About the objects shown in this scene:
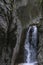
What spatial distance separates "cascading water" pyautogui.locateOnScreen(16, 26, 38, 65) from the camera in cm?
885

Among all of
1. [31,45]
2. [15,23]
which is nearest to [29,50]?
[31,45]

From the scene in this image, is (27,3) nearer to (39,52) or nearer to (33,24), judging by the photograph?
(33,24)

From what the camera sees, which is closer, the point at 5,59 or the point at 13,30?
the point at 5,59

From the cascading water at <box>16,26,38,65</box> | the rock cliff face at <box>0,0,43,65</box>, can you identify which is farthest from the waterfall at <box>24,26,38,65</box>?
the rock cliff face at <box>0,0,43,65</box>

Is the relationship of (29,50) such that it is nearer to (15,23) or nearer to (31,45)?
(31,45)

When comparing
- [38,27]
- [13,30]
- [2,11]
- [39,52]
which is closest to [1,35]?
[2,11]

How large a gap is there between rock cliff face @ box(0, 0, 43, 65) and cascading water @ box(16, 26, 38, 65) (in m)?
0.32

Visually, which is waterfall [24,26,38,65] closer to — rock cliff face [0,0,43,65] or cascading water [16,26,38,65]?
cascading water [16,26,38,65]

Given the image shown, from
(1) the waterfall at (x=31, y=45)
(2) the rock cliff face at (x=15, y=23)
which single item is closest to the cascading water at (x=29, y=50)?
(1) the waterfall at (x=31, y=45)

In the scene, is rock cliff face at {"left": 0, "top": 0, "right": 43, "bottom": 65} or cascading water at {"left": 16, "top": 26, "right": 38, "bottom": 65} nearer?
rock cliff face at {"left": 0, "top": 0, "right": 43, "bottom": 65}

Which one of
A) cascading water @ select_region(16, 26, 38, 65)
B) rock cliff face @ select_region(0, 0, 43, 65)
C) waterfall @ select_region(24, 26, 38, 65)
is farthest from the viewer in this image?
waterfall @ select_region(24, 26, 38, 65)

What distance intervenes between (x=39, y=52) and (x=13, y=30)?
2944 mm

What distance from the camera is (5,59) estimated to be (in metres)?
5.63

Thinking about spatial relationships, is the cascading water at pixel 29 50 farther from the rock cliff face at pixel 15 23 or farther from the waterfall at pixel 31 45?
the rock cliff face at pixel 15 23
